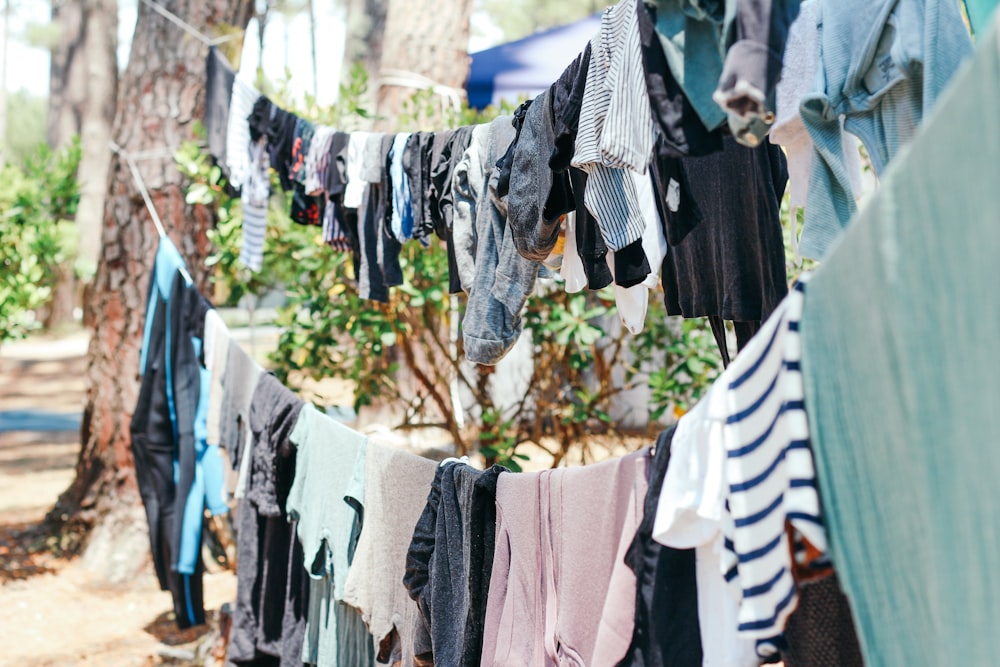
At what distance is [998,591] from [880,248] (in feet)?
1.31

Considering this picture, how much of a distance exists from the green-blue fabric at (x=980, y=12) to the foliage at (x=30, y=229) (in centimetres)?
496

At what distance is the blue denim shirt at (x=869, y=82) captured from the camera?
158cm

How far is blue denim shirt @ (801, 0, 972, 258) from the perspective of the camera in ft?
5.17

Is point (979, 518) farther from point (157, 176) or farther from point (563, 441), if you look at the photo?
point (157, 176)

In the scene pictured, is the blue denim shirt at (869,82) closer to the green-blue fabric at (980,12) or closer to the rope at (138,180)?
the green-blue fabric at (980,12)

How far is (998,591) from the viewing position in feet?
3.37

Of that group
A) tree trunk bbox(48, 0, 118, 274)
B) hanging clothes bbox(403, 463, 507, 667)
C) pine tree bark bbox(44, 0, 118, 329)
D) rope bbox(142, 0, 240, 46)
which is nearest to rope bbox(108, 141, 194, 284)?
rope bbox(142, 0, 240, 46)

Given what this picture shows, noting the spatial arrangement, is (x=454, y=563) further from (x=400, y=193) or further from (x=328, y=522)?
(x=400, y=193)

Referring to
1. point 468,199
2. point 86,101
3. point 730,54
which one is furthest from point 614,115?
point 86,101

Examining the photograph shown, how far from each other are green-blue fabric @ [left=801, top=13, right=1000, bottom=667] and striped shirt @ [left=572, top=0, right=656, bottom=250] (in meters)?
0.69

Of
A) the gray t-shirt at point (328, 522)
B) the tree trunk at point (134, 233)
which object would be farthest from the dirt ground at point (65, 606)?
the gray t-shirt at point (328, 522)

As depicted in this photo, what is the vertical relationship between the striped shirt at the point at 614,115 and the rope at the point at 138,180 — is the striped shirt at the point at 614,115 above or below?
below

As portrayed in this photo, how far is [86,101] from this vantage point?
18969mm

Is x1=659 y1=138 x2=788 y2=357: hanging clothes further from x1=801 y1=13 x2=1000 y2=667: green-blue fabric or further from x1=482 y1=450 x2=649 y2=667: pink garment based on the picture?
x1=801 y1=13 x2=1000 y2=667: green-blue fabric
